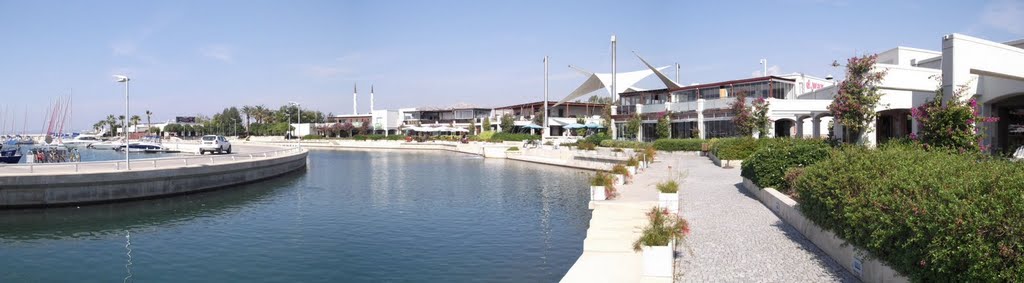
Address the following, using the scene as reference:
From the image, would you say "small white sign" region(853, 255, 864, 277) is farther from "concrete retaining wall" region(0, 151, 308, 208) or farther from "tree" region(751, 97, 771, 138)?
"tree" region(751, 97, 771, 138)

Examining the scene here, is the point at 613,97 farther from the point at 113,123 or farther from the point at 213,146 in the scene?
the point at 113,123

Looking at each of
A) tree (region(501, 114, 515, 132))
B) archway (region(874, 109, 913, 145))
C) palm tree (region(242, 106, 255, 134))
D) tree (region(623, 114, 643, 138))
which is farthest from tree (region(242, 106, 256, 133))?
archway (region(874, 109, 913, 145))

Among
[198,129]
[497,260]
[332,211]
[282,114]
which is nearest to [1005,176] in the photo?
[497,260]

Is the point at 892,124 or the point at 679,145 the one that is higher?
the point at 892,124

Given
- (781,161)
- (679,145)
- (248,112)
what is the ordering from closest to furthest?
(781,161)
(679,145)
(248,112)

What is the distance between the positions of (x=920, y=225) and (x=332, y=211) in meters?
20.4

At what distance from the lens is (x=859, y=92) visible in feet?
74.8

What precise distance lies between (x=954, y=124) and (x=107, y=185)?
95.1ft

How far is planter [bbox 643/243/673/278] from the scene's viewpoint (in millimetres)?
8781

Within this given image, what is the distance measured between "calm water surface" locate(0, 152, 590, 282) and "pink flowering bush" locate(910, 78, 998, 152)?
9.79 meters

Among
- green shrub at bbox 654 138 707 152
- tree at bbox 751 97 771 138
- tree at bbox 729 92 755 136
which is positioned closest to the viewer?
tree at bbox 751 97 771 138

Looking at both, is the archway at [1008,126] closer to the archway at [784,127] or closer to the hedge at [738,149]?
the hedge at [738,149]

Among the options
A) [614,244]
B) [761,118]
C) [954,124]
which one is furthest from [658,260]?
[761,118]

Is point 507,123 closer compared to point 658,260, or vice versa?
point 658,260
